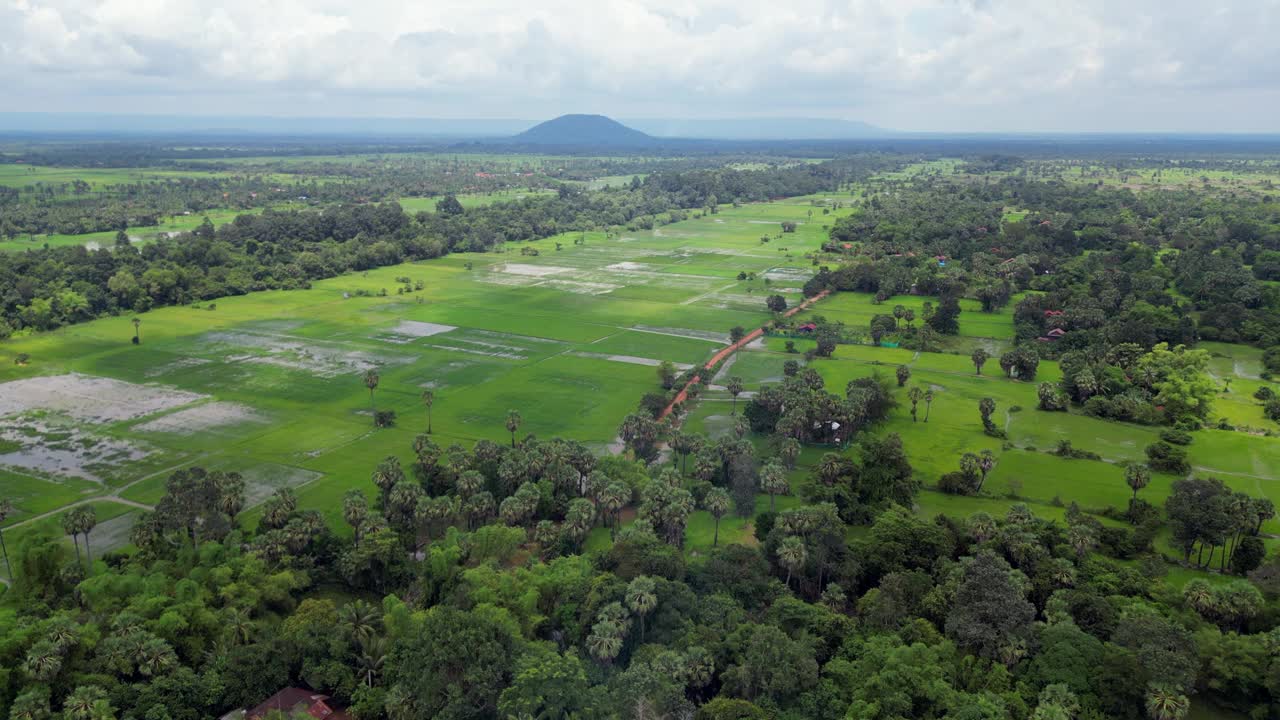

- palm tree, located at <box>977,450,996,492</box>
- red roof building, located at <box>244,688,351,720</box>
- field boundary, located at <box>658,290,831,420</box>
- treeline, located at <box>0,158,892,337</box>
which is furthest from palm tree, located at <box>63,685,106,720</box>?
treeline, located at <box>0,158,892,337</box>

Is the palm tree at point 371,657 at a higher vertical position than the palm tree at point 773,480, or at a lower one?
lower

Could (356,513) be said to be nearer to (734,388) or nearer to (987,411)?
(734,388)

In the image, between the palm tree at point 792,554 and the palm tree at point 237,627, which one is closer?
the palm tree at point 237,627

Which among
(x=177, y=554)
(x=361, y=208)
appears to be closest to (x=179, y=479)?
(x=177, y=554)

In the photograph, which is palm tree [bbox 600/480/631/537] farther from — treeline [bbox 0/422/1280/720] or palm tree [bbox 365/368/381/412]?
palm tree [bbox 365/368/381/412]

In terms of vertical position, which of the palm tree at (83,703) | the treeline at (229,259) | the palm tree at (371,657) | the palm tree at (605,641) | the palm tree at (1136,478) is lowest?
the palm tree at (371,657)

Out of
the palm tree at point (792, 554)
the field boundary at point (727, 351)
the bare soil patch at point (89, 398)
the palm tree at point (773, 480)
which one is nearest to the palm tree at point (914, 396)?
the field boundary at point (727, 351)

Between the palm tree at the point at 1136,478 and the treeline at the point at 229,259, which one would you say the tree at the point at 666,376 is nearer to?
the palm tree at the point at 1136,478
